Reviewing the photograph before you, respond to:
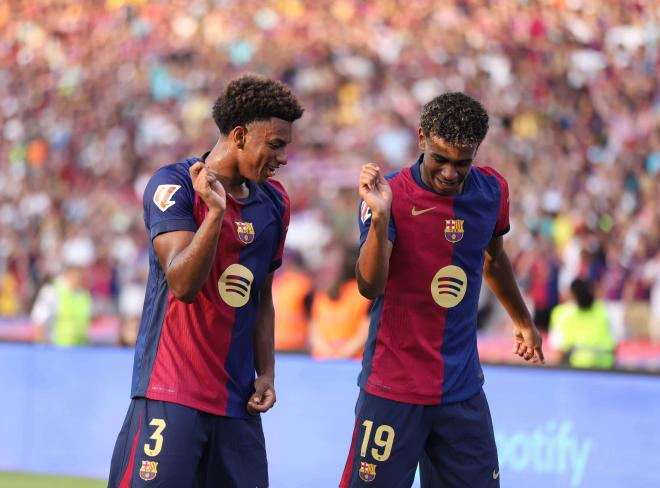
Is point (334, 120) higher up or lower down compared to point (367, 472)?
higher up

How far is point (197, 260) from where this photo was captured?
3.33 metres

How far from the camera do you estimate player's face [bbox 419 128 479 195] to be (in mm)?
3871

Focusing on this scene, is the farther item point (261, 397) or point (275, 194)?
point (275, 194)

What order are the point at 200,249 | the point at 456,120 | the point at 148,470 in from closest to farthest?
the point at 200,249, the point at 148,470, the point at 456,120

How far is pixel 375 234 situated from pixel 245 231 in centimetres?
44

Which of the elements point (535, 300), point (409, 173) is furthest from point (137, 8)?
point (409, 173)

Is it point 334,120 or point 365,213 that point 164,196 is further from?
point 334,120

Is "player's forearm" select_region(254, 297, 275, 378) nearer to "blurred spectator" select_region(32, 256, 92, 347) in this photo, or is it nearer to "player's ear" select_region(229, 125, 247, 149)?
"player's ear" select_region(229, 125, 247, 149)

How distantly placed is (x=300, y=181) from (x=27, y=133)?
5035 mm

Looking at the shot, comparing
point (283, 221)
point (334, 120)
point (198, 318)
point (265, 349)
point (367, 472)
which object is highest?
point (334, 120)

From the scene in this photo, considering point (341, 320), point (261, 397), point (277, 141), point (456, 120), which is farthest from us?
point (341, 320)

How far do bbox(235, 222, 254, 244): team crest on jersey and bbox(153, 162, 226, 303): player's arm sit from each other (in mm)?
282

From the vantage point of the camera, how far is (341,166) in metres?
12.5

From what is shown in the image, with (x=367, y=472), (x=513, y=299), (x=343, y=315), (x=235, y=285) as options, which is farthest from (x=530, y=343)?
(x=343, y=315)
